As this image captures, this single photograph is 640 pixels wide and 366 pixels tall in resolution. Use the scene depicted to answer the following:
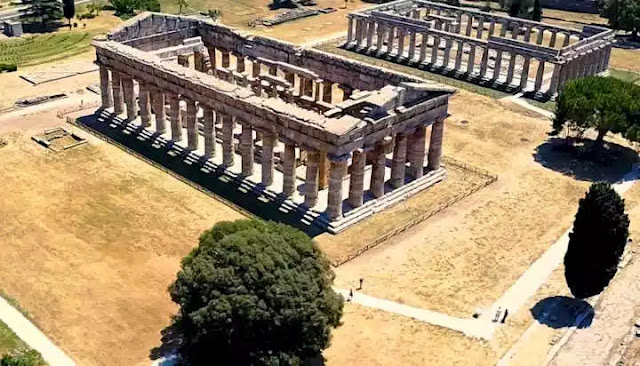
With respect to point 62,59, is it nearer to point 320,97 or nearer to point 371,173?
point 320,97

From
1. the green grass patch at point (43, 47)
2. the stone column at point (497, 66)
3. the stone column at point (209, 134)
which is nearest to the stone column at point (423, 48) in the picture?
the stone column at point (497, 66)

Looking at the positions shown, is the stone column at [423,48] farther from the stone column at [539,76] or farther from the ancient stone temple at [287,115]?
the ancient stone temple at [287,115]

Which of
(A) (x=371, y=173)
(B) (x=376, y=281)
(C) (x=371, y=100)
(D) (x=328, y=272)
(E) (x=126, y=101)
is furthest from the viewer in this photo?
(E) (x=126, y=101)

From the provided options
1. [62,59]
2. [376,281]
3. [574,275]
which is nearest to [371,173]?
[376,281]

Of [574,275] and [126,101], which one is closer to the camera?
[574,275]

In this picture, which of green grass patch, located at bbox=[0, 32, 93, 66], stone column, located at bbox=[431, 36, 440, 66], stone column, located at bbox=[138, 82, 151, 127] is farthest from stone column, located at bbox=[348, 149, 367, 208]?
green grass patch, located at bbox=[0, 32, 93, 66]
